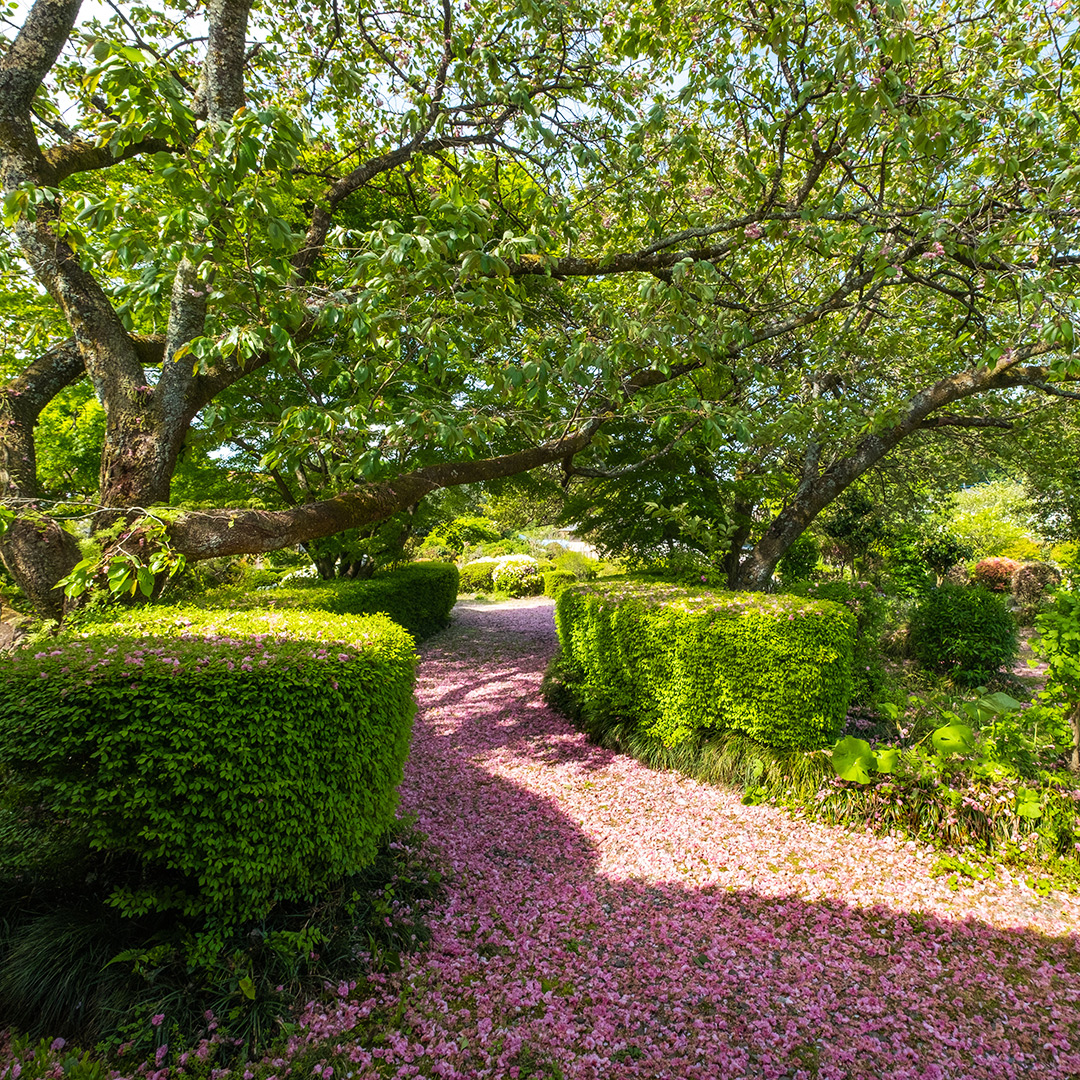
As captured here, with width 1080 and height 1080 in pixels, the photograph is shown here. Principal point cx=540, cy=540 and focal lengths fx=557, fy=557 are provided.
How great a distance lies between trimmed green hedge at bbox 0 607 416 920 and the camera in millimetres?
2264

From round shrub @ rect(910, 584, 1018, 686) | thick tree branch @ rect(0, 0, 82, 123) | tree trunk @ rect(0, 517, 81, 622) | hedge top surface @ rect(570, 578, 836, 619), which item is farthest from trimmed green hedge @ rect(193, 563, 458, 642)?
round shrub @ rect(910, 584, 1018, 686)

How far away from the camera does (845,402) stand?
6.21 meters

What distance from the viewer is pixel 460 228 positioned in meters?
3.18

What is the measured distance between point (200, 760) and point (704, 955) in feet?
8.91

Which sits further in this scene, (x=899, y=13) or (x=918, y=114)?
(x=918, y=114)

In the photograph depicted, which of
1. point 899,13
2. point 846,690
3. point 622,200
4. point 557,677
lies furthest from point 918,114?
point 557,677

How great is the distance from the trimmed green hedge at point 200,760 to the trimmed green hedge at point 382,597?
9.40 feet

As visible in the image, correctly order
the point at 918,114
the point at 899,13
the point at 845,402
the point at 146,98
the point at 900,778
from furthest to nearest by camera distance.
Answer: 1. the point at 845,402
2. the point at 918,114
3. the point at 900,778
4. the point at 899,13
5. the point at 146,98

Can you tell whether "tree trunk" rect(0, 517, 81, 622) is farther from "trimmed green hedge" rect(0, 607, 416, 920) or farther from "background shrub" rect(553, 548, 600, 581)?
"background shrub" rect(553, 548, 600, 581)

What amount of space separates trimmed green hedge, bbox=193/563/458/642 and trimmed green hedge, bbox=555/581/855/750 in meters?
3.12

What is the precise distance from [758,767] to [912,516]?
30.1 feet

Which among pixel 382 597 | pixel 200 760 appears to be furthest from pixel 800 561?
pixel 200 760

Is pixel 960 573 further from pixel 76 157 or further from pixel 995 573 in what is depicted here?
pixel 76 157

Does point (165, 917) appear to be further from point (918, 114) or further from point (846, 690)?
point (918, 114)
